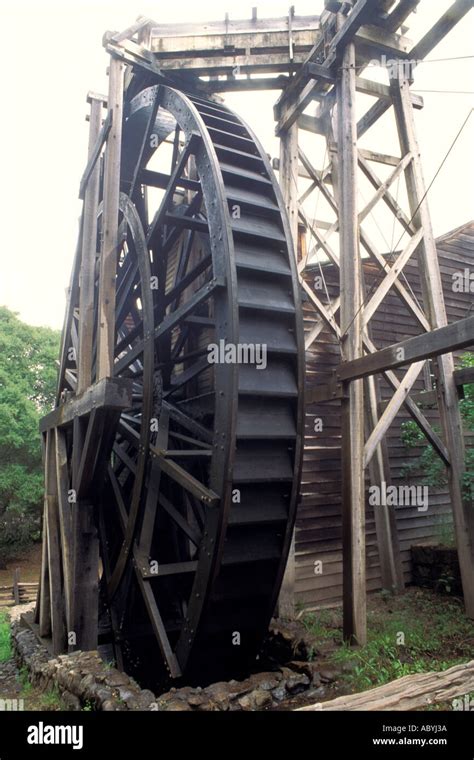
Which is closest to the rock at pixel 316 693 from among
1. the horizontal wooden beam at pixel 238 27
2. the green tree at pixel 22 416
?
the horizontal wooden beam at pixel 238 27

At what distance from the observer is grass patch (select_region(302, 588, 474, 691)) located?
13.2 ft

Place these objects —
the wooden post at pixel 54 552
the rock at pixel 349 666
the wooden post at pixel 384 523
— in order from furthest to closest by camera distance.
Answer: the wooden post at pixel 384 523 → the wooden post at pixel 54 552 → the rock at pixel 349 666

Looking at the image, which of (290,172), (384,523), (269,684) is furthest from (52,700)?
(290,172)

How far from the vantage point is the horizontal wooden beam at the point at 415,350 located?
12.4 feet

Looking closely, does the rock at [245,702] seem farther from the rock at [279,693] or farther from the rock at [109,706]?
the rock at [109,706]

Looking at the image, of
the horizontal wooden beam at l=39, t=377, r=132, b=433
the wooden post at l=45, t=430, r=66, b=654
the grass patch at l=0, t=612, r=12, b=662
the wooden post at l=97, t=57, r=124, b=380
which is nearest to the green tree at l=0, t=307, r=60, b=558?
the grass patch at l=0, t=612, r=12, b=662

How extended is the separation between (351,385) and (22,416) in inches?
647

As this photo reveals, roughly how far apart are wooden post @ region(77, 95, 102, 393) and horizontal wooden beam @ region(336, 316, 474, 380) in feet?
8.61

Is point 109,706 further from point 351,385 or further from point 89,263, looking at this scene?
point 89,263

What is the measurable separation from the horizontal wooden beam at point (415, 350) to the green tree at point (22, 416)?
16.3 m

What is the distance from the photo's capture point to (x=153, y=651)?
6.00 metres

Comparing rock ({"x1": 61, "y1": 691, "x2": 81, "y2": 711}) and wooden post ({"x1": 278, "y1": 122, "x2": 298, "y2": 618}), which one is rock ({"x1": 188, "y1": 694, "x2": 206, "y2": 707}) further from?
wooden post ({"x1": 278, "y1": 122, "x2": 298, "y2": 618})
